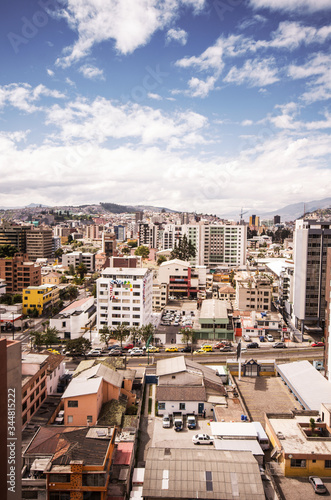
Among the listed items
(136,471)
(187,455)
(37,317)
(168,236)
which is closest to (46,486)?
(136,471)

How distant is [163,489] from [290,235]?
3796 inches

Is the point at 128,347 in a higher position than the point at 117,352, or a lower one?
higher

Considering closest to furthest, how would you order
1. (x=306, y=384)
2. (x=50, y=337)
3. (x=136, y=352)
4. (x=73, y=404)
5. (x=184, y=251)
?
1. (x=73, y=404)
2. (x=306, y=384)
3. (x=136, y=352)
4. (x=50, y=337)
5. (x=184, y=251)

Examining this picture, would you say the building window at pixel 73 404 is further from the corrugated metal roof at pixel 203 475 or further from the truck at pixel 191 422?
the truck at pixel 191 422

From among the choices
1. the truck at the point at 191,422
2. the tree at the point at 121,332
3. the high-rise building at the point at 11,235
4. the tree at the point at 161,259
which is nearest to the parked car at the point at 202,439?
the truck at the point at 191,422

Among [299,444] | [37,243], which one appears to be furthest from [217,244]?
[299,444]

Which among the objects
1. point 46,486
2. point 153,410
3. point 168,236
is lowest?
point 153,410

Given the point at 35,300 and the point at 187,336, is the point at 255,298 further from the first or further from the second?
the point at 35,300

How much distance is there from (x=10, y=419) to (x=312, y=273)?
2634 cm

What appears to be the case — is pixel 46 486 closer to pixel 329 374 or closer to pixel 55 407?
pixel 55 407

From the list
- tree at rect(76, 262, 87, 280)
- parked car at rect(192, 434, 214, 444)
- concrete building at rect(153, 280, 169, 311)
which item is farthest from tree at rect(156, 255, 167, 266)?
parked car at rect(192, 434, 214, 444)

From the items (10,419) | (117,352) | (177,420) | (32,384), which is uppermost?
(10,419)

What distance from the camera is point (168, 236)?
66688 millimetres

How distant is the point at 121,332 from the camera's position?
25172 millimetres
